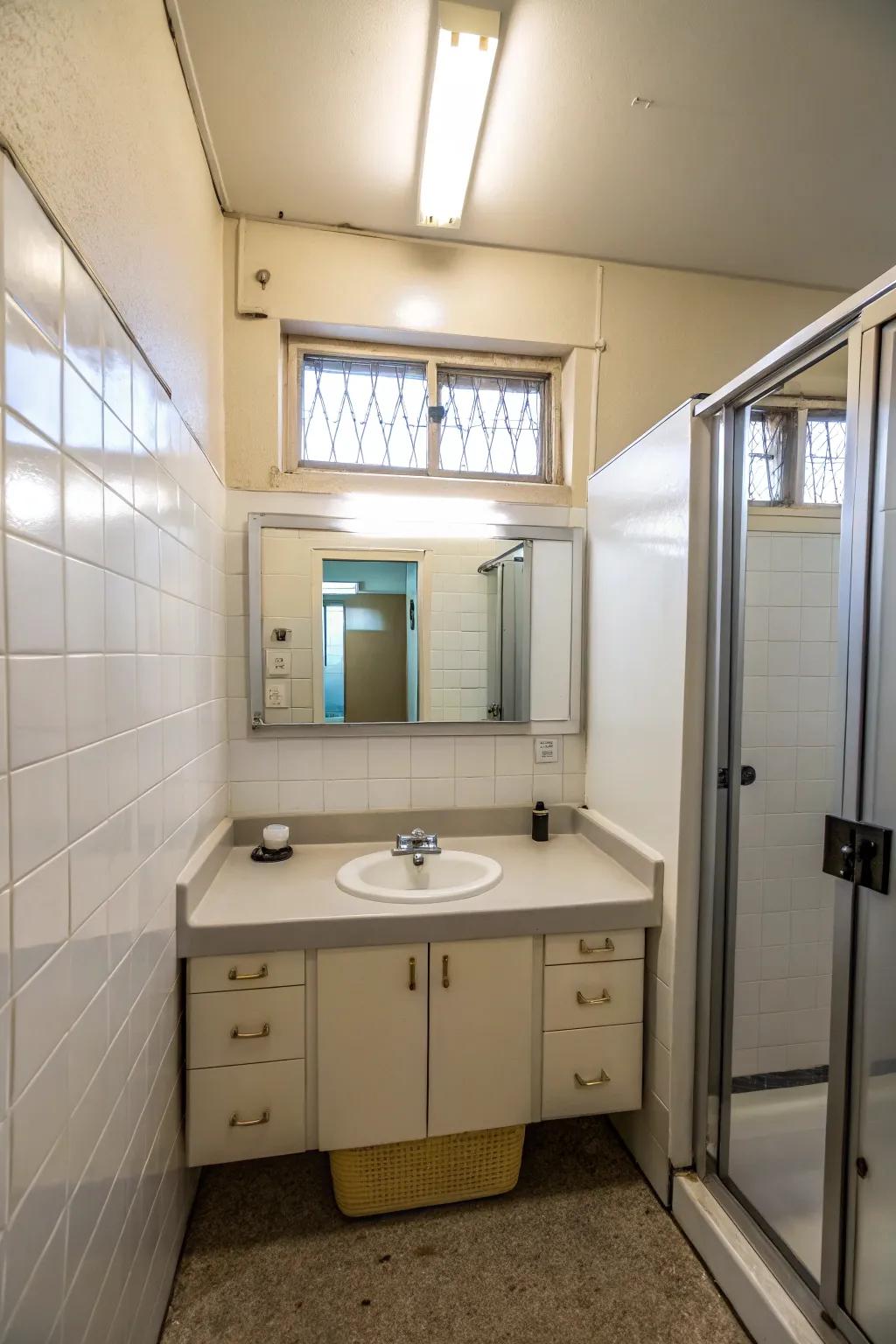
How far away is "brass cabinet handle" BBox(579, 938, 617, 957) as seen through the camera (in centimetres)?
140

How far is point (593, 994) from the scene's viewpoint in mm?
1412

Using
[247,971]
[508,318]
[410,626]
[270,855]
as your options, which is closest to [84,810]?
[247,971]

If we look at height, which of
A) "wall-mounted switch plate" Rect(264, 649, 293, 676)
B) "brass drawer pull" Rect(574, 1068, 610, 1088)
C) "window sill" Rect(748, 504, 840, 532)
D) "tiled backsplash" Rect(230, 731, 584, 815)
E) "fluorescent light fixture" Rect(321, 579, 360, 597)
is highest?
"window sill" Rect(748, 504, 840, 532)

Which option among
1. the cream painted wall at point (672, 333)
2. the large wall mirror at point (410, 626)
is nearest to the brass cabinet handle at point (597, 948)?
the large wall mirror at point (410, 626)

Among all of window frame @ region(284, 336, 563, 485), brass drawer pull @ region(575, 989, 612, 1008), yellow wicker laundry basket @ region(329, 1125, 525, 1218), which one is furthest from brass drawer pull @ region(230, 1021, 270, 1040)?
window frame @ region(284, 336, 563, 485)

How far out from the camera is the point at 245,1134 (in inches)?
49.7

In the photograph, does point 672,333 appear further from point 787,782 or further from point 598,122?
point 787,782

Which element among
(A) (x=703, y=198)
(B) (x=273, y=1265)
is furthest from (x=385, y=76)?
(B) (x=273, y=1265)

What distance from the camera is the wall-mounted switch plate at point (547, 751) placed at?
1.88 metres

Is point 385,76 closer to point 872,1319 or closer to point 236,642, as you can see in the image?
point 236,642

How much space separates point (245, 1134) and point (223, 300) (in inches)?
86.4

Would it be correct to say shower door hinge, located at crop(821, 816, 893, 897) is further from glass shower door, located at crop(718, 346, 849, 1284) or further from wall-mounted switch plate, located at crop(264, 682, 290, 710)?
wall-mounted switch plate, located at crop(264, 682, 290, 710)

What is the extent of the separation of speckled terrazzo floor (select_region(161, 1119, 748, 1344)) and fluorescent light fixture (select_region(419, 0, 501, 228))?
8.51ft

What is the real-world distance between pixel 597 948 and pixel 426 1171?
680 millimetres
